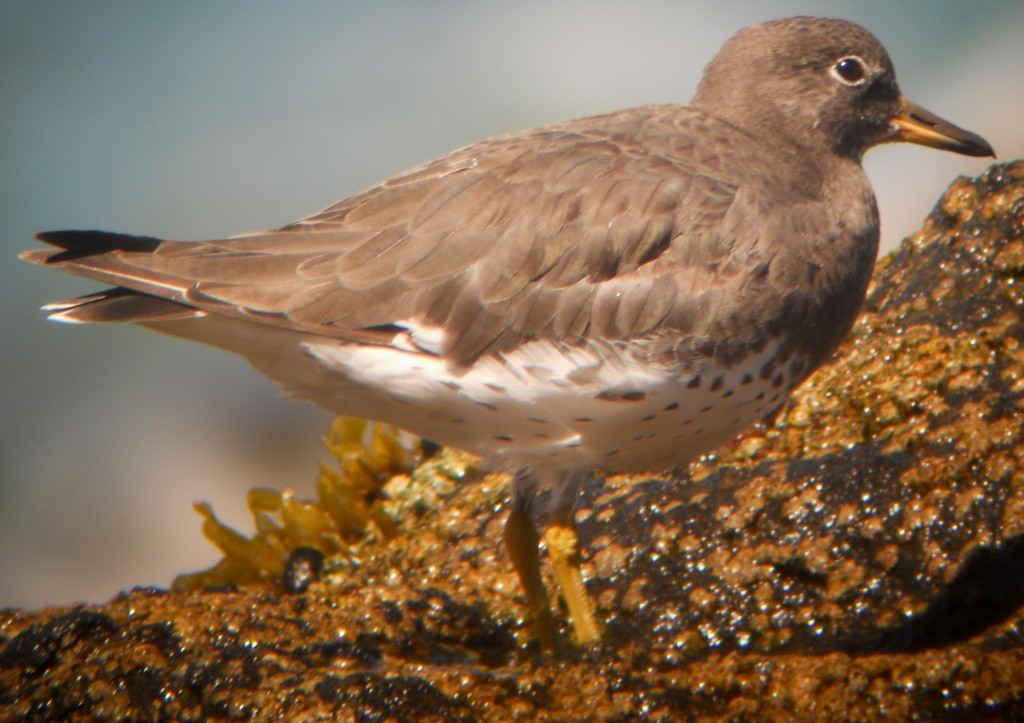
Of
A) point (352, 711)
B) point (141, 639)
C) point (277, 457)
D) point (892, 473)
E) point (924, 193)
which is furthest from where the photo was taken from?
point (924, 193)

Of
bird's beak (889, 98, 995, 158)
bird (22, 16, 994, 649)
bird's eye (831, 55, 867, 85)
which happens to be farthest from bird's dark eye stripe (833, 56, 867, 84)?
bird (22, 16, 994, 649)

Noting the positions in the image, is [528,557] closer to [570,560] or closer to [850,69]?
[570,560]

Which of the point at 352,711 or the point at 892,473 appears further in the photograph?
the point at 892,473

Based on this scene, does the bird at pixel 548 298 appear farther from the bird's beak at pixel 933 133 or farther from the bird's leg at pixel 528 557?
the bird's beak at pixel 933 133

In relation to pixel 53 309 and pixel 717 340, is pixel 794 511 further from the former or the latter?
pixel 53 309

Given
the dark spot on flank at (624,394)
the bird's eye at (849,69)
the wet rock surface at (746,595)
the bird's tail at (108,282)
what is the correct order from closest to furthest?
1. the wet rock surface at (746,595)
2. the dark spot on flank at (624,394)
3. the bird's tail at (108,282)
4. the bird's eye at (849,69)

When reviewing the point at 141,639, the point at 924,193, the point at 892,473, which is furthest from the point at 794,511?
the point at 924,193

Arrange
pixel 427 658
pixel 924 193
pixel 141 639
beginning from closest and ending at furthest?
pixel 141 639, pixel 427 658, pixel 924 193

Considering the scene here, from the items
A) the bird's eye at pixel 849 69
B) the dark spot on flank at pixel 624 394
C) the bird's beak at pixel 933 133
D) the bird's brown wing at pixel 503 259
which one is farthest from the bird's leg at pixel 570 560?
the bird's beak at pixel 933 133
